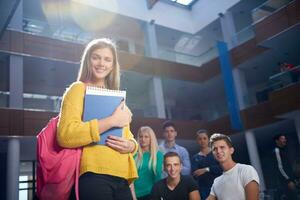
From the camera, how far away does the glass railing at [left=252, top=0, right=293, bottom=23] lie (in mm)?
15219

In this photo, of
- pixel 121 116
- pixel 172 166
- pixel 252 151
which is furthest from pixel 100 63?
pixel 252 151

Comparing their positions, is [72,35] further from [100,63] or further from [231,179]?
[100,63]

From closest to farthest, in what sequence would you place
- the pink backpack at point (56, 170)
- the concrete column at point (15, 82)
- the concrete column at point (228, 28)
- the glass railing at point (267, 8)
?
the pink backpack at point (56, 170) → the concrete column at point (15, 82) → the glass railing at point (267, 8) → the concrete column at point (228, 28)

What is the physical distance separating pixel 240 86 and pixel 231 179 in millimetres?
14972

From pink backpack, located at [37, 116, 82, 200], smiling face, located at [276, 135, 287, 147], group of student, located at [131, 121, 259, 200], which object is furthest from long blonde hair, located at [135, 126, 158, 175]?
smiling face, located at [276, 135, 287, 147]

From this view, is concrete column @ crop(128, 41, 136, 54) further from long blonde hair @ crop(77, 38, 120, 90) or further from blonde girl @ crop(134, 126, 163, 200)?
long blonde hair @ crop(77, 38, 120, 90)

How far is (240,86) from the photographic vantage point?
18.1 m

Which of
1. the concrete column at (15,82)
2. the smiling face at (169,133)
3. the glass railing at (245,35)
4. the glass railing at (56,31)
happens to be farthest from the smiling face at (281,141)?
the glass railing at (56,31)

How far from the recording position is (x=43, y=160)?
1517mm

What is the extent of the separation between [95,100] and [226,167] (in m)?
2.57

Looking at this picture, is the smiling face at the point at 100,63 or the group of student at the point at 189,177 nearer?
the smiling face at the point at 100,63

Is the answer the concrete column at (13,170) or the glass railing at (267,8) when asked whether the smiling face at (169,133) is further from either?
the glass railing at (267,8)

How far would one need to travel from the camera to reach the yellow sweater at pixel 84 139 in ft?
5.08

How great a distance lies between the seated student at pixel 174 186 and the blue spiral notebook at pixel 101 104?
2.62 metres
